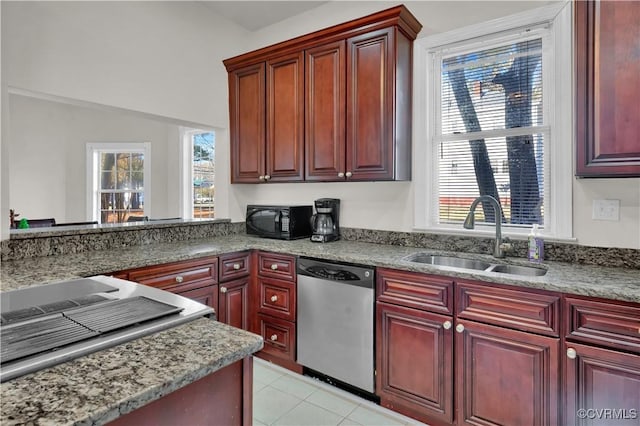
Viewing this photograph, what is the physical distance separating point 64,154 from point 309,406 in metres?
4.95

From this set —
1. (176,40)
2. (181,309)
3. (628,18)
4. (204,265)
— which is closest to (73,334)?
(181,309)

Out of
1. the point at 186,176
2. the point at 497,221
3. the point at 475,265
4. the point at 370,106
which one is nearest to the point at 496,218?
the point at 497,221

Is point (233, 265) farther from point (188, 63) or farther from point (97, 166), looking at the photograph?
point (97, 166)

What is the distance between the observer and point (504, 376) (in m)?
1.74

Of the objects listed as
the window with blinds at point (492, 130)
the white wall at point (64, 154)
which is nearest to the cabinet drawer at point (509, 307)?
the window with blinds at point (492, 130)

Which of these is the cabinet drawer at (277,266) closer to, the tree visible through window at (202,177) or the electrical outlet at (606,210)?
the electrical outlet at (606,210)

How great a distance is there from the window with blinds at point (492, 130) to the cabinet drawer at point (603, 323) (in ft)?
2.67

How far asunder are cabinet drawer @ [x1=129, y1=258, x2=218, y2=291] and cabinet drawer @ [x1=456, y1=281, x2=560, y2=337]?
1548mm

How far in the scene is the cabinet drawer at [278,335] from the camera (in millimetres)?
2535

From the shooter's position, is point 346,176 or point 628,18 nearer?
point 628,18

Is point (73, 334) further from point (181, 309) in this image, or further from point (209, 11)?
point (209, 11)

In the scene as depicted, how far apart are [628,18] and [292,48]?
204 centimetres

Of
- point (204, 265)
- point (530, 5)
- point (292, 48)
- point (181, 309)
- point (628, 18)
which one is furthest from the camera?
point (292, 48)

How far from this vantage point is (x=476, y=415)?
183 cm
